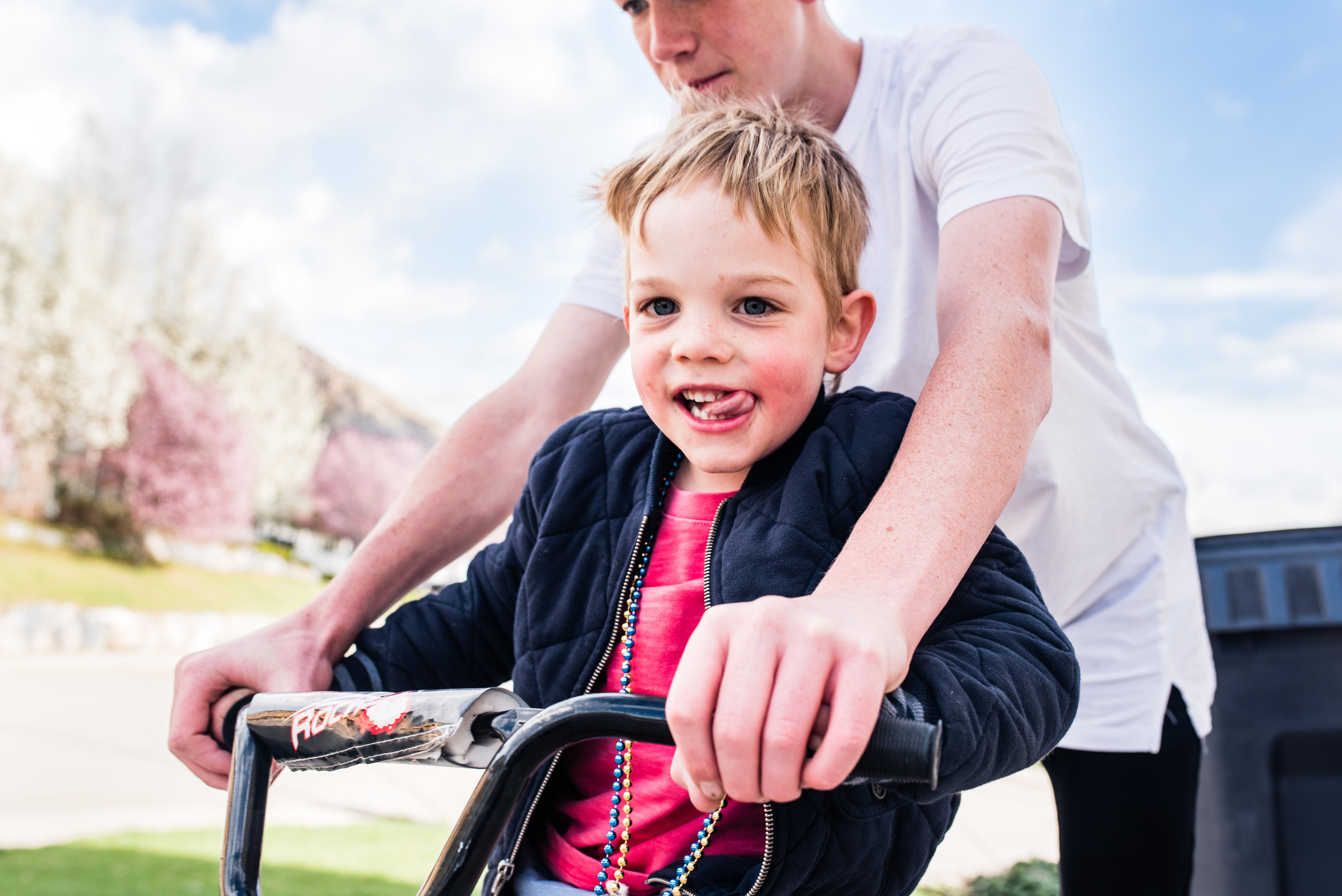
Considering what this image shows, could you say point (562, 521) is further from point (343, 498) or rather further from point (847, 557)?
point (343, 498)

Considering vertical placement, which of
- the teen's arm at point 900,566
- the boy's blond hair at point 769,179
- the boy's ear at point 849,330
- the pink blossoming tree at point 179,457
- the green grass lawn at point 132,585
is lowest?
the teen's arm at point 900,566

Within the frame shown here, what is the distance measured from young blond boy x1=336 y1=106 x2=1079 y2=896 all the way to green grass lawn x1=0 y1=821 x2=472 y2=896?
3.15 m

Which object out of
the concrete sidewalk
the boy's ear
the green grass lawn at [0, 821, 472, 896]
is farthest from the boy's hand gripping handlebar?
the concrete sidewalk

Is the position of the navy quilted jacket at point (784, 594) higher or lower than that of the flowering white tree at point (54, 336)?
lower

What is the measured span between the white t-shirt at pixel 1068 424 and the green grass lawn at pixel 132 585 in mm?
11370

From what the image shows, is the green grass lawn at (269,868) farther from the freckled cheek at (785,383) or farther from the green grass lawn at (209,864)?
the freckled cheek at (785,383)

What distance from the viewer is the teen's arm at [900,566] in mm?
559

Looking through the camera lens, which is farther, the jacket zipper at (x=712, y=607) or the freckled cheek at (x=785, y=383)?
the freckled cheek at (x=785, y=383)

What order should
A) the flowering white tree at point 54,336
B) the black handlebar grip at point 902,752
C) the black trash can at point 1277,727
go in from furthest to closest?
the flowering white tree at point 54,336
the black trash can at point 1277,727
the black handlebar grip at point 902,752

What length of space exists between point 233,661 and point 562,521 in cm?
40

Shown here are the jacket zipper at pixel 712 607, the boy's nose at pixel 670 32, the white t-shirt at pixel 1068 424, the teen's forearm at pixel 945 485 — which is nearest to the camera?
the teen's forearm at pixel 945 485

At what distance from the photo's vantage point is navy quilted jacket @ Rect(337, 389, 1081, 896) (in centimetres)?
71

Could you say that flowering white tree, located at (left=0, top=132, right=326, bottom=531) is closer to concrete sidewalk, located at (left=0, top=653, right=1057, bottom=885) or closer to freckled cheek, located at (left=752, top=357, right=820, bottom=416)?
concrete sidewalk, located at (left=0, top=653, right=1057, bottom=885)

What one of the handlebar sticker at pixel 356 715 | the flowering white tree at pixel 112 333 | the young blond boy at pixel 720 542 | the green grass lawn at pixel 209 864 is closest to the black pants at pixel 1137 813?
the young blond boy at pixel 720 542
